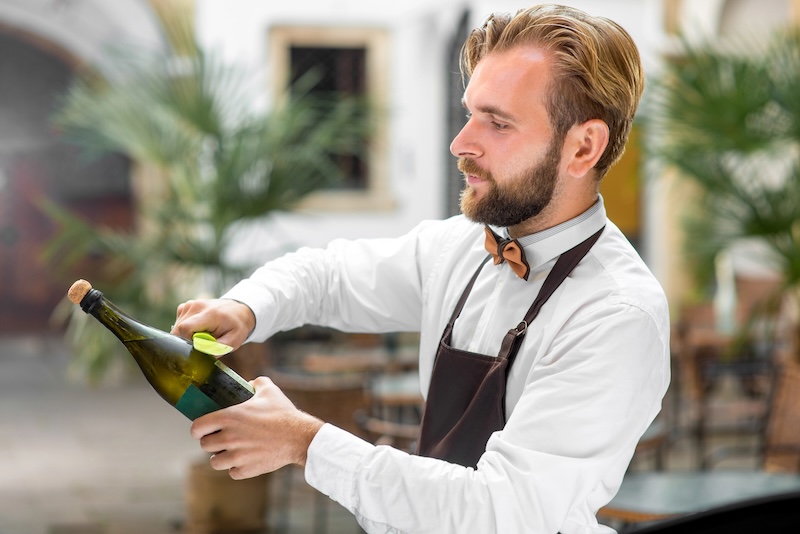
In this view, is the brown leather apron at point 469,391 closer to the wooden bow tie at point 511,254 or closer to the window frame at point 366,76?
the wooden bow tie at point 511,254

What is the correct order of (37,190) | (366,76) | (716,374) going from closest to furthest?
(716,374) → (366,76) → (37,190)

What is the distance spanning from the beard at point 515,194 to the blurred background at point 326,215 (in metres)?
0.46

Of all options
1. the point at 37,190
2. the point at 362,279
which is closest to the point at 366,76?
the point at 37,190

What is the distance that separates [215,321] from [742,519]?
81 cm

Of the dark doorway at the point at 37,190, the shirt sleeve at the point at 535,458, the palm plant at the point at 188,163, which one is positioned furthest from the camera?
the dark doorway at the point at 37,190

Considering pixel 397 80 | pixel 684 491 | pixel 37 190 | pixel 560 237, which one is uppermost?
pixel 560 237

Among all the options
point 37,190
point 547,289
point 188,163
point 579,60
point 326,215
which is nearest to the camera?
point 579,60

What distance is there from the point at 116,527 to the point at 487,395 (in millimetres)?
4072

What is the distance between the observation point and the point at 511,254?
5.58ft

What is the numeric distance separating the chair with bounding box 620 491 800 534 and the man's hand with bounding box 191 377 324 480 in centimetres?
49

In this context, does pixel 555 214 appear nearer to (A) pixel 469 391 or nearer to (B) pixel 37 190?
(A) pixel 469 391

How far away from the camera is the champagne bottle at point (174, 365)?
1592mm

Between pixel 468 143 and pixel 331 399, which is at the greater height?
pixel 468 143

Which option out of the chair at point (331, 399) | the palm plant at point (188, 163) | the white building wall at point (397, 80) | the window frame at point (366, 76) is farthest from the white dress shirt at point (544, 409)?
the window frame at point (366, 76)
